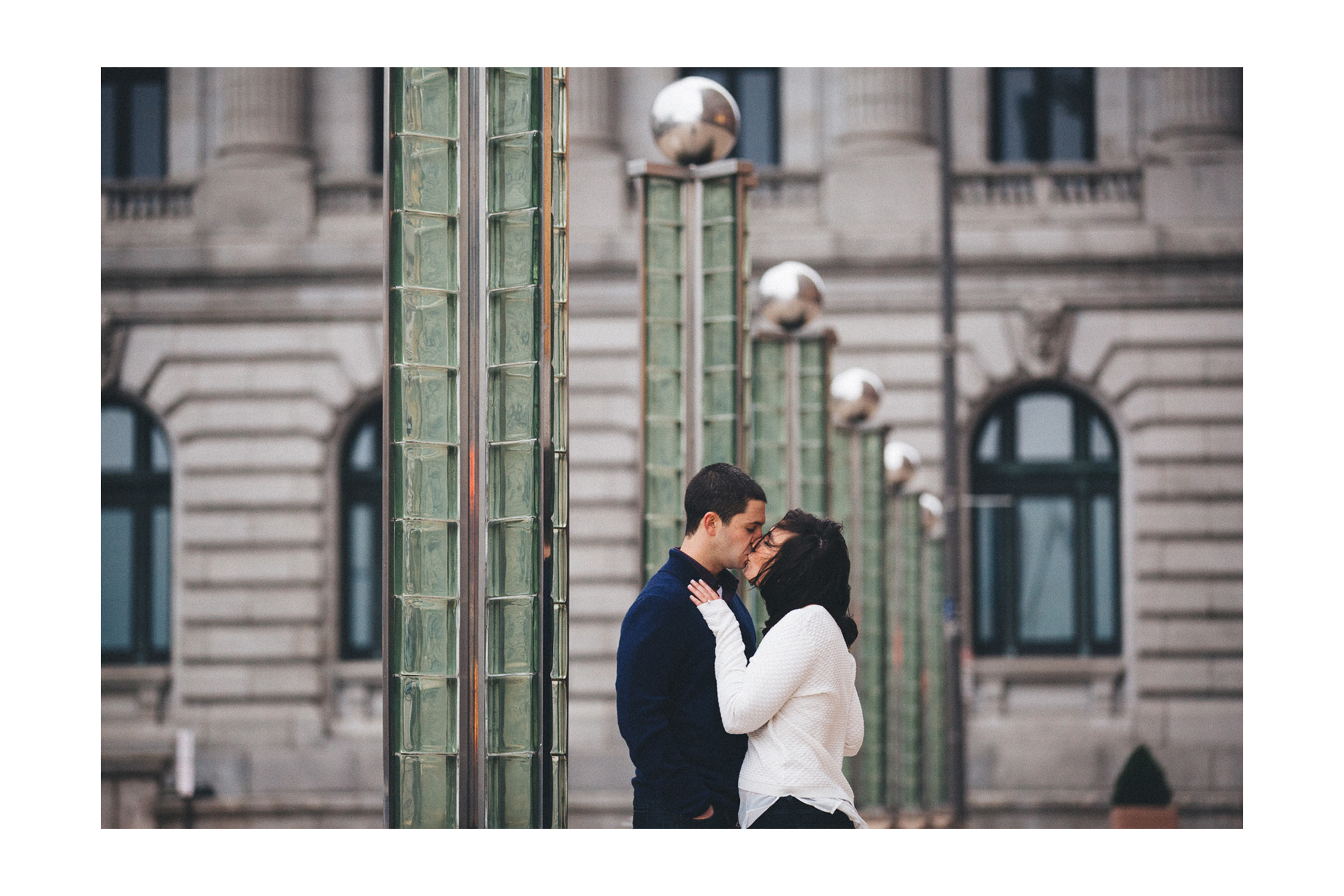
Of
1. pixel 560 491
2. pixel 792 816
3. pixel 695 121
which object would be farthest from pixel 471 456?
pixel 695 121

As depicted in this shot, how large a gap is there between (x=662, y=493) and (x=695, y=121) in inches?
68.4

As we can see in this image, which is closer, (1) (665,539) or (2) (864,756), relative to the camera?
(1) (665,539)

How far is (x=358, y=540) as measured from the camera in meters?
26.3

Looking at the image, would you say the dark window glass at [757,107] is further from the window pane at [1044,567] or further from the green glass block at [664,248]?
the green glass block at [664,248]

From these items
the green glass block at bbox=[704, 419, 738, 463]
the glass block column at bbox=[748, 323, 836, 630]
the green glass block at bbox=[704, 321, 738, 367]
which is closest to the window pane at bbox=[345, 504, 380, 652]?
the glass block column at bbox=[748, 323, 836, 630]

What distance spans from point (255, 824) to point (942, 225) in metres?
12.9

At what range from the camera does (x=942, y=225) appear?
23.8 meters

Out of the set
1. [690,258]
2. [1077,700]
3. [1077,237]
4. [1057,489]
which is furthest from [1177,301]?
[690,258]

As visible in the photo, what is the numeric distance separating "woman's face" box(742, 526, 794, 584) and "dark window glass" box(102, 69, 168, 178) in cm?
2372

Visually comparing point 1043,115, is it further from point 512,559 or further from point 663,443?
point 512,559

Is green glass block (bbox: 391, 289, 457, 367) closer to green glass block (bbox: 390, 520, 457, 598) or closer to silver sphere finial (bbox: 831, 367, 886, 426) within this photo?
green glass block (bbox: 390, 520, 457, 598)

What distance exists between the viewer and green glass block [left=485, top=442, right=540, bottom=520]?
5312 mm

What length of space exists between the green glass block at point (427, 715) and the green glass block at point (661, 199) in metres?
3.48
